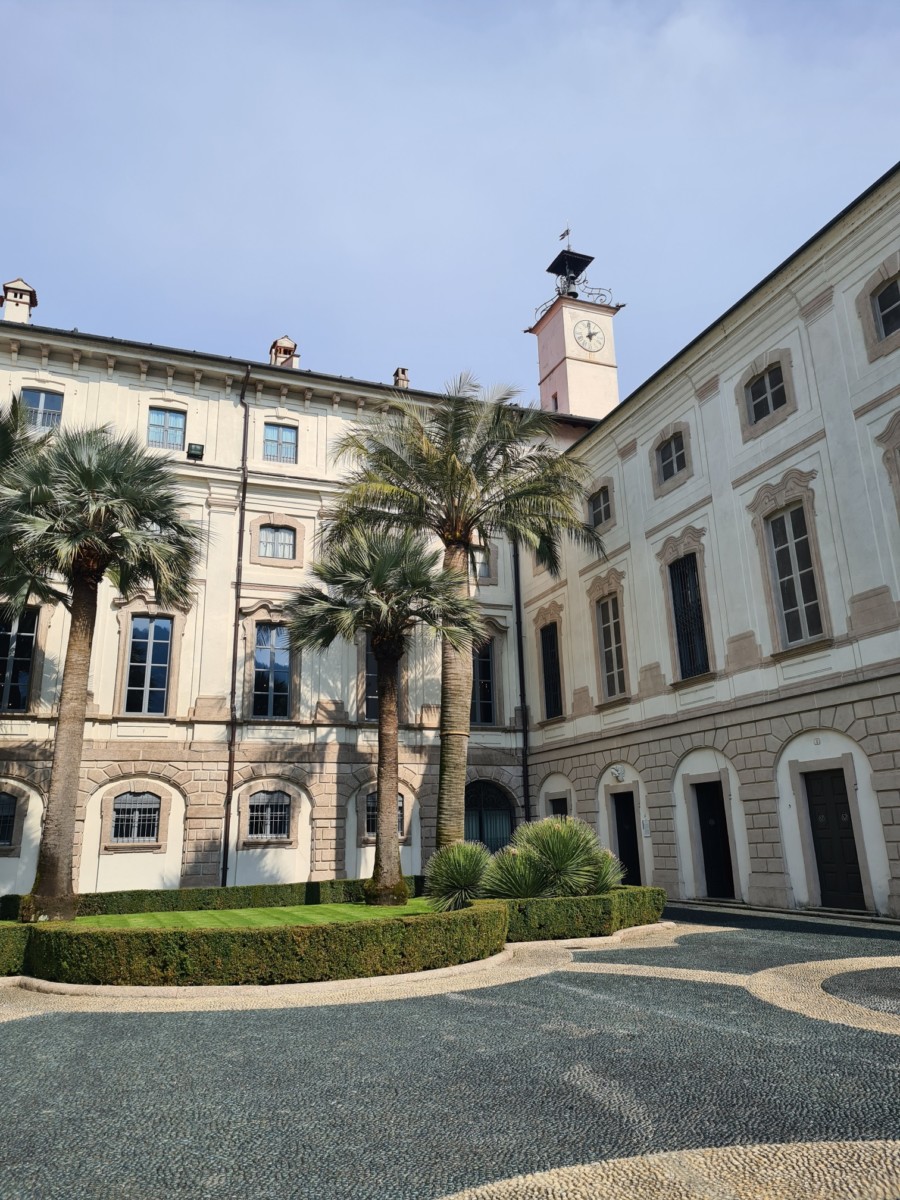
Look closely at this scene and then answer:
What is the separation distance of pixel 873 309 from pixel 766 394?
3.07 metres

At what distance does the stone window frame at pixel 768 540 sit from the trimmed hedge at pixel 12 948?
14.8m

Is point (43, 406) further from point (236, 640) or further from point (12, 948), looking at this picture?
point (12, 948)

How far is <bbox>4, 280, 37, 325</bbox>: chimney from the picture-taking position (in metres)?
27.8

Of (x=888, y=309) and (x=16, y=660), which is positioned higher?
(x=888, y=309)

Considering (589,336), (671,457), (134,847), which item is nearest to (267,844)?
(134,847)

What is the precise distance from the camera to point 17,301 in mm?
27953

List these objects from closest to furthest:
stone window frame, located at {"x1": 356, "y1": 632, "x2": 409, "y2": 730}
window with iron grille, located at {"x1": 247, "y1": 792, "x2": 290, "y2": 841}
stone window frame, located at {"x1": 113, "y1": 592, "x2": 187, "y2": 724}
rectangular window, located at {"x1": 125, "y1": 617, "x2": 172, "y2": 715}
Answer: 1. stone window frame, located at {"x1": 113, "y1": 592, "x2": 187, "y2": 724}
2. rectangular window, located at {"x1": 125, "y1": 617, "x2": 172, "y2": 715}
3. window with iron grille, located at {"x1": 247, "y1": 792, "x2": 290, "y2": 841}
4. stone window frame, located at {"x1": 356, "y1": 632, "x2": 409, "y2": 730}

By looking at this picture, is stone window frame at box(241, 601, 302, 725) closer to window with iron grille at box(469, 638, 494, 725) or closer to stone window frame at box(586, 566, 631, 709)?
window with iron grille at box(469, 638, 494, 725)

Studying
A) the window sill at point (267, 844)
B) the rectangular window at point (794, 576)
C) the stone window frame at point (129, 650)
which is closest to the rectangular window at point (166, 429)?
the stone window frame at point (129, 650)

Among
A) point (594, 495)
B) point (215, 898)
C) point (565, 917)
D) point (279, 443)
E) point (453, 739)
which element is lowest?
point (565, 917)

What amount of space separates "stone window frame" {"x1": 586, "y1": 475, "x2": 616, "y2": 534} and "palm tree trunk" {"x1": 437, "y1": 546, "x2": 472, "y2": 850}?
6727mm

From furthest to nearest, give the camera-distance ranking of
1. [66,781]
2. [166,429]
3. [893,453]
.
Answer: [166,429], [893,453], [66,781]

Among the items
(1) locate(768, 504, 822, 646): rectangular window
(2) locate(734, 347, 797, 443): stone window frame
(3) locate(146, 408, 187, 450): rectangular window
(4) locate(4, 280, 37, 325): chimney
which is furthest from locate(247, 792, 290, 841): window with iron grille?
(4) locate(4, 280, 37, 325): chimney

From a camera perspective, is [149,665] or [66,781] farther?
[149,665]
